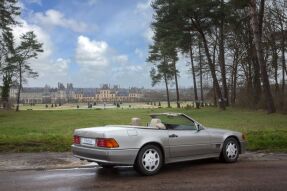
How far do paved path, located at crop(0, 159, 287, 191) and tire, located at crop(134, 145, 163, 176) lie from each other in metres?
0.20

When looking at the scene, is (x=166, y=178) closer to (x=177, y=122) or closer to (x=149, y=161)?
(x=149, y=161)

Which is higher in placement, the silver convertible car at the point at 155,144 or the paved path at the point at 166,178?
the silver convertible car at the point at 155,144

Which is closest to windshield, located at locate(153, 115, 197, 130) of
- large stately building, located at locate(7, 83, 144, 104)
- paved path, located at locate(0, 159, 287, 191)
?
paved path, located at locate(0, 159, 287, 191)

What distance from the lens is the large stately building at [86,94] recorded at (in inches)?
4318

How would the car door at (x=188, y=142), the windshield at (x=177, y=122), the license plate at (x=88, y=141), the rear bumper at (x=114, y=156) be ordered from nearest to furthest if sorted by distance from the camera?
1. the rear bumper at (x=114, y=156)
2. the license plate at (x=88, y=141)
3. the car door at (x=188, y=142)
4. the windshield at (x=177, y=122)

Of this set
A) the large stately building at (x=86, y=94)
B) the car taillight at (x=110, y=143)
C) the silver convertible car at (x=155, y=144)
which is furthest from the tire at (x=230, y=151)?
the large stately building at (x=86, y=94)

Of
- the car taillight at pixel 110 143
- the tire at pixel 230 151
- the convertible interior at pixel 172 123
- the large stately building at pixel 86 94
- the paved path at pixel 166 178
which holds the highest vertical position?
the large stately building at pixel 86 94

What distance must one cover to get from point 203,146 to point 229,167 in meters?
0.78

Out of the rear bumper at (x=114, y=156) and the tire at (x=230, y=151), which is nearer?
the rear bumper at (x=114, y=156)

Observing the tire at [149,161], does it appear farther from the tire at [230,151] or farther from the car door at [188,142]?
the tire at [230,151]

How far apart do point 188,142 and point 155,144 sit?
99 cm

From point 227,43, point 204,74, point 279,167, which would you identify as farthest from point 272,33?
point 279,167

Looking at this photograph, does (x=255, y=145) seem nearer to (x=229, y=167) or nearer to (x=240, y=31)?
(x=229, y=167)

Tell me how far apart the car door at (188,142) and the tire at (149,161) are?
→ 446 mm
